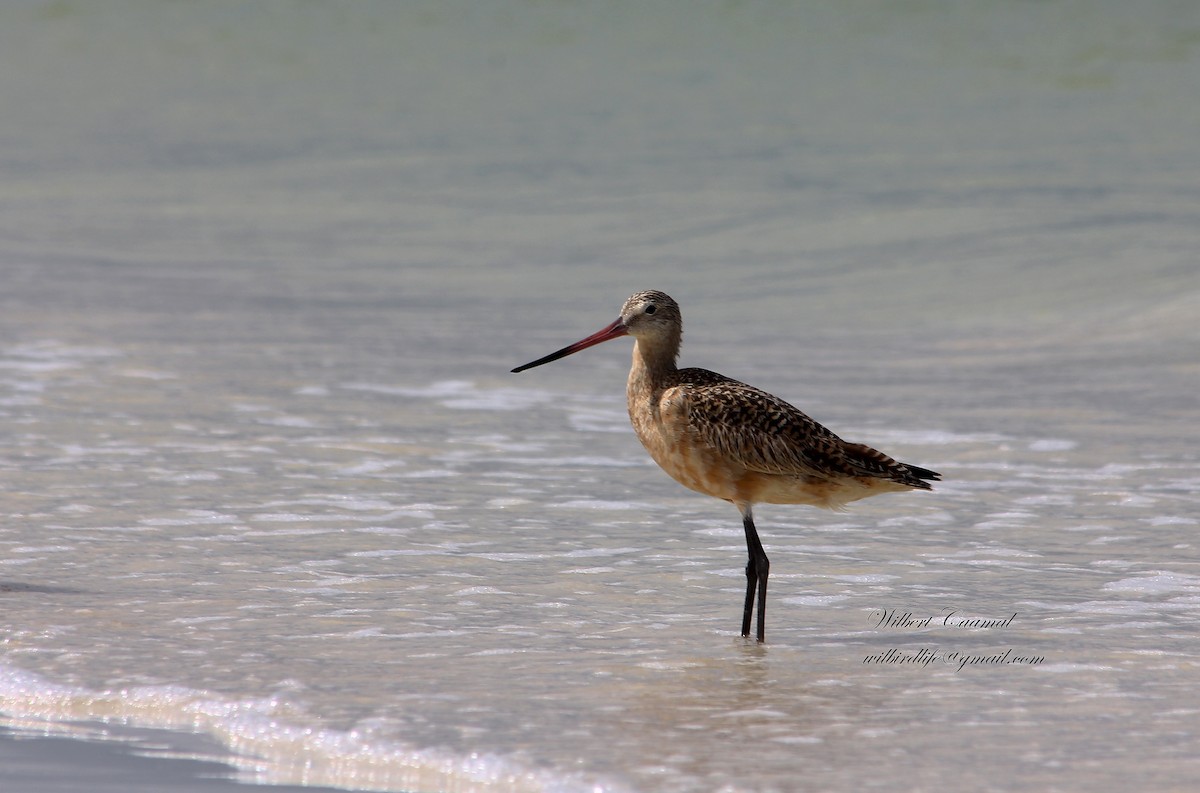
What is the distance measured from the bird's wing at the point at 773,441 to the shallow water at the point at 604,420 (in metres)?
0.55

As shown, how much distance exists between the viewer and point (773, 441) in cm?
634

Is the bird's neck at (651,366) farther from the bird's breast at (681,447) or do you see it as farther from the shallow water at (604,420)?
the shallow water at (604,420)

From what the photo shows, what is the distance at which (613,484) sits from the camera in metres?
9.23

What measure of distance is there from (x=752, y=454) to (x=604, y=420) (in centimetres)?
478

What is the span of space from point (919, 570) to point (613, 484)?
2.21m

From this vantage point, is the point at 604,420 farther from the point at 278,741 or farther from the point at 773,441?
the point at 278,741

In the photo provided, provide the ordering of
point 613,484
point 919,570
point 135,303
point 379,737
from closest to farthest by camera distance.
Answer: point 379,737 → point 919,570 → point 613,484 → point 135,303

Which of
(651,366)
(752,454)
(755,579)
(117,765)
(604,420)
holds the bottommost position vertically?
(117,765)

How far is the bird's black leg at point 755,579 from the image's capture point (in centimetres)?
624

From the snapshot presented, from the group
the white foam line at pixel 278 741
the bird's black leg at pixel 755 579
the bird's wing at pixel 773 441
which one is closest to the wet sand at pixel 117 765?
the white foam line at pixel 278 741

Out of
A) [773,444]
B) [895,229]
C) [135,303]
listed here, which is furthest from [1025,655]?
[895,229]

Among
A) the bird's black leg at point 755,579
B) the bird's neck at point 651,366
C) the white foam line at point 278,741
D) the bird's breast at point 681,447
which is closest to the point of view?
the white foam line at point 278,741

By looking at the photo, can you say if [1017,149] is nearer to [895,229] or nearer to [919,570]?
[895,229]

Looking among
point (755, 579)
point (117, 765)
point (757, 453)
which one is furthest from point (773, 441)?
point (117, 765)
